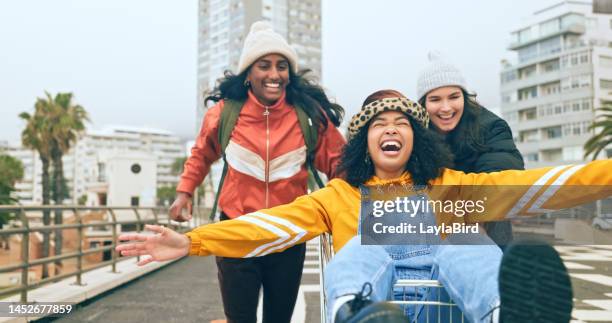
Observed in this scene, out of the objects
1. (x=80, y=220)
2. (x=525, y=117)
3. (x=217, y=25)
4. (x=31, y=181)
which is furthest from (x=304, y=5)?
(x=80, y=220)

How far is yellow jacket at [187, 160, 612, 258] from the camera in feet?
6.16

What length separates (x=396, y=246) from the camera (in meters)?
1.99

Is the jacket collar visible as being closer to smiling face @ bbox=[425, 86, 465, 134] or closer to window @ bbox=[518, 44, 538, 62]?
smiling face @ bbox=[425, 86, 465, 134]

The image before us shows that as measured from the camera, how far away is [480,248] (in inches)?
72.1

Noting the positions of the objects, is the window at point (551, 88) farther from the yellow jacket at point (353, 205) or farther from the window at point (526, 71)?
the yellow jacket at point (353, 205)

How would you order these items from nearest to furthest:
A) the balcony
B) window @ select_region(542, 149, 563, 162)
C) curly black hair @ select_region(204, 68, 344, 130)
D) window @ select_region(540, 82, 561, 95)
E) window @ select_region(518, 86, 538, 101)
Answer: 1. curly black hair @ select_region(204, 68, 344, 130)
2. window @ select_region(542, 149, 563, 162)
3. window @ select_region(540, 82, 561, 95)
4. the balcony
5. window @ select_region(518, 86, 538, 101)

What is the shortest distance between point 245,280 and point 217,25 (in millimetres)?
119314

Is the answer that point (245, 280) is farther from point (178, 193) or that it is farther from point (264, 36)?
point (264, 36)

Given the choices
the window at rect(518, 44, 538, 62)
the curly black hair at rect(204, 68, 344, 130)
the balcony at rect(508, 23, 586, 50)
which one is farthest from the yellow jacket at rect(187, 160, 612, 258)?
the window at rect(518, 44, 538, 62)

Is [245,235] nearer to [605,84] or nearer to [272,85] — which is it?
[272,85]

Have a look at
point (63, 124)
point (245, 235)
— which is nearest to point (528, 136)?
point (63, 124)

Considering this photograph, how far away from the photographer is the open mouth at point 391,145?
2.23m

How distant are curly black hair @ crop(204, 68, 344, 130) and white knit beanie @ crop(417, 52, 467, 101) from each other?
0.48 metres

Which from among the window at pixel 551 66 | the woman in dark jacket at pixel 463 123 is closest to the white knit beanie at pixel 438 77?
the woman in dark jacket at pixel 463 123
